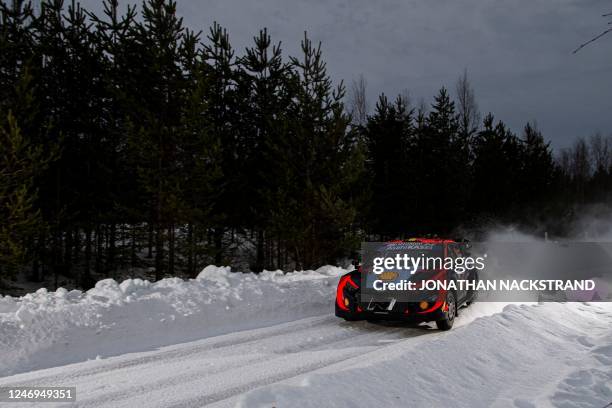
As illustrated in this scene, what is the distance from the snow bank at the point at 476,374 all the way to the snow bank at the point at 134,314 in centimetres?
326

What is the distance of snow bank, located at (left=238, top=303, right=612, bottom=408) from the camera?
440 cm

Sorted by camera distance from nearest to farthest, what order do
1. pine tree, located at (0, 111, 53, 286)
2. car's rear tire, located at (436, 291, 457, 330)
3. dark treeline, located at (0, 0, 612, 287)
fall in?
1. car's rear tire, located at (436, 291, 457, 330)
2. pine tree, located at (0, 111, 53, 286)
3. dark treeline, located at (0, 0, 612, 287)

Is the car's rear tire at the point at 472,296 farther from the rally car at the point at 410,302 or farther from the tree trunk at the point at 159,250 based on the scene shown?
the tree trunk at the point at 159,250

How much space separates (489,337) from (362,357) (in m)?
2.06

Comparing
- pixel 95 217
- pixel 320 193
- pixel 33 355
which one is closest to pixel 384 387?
pixel 33 355

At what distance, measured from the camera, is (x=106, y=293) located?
853 centimetres

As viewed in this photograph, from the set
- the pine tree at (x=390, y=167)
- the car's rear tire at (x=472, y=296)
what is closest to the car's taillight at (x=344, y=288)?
the car's rear tire at (x=472, y=296)

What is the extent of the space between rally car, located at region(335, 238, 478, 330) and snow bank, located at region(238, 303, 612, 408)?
74 cm

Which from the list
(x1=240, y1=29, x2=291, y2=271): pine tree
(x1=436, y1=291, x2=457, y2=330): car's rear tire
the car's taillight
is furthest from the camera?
(x1=240, y1=29, x2=291, y2=271): pine tree

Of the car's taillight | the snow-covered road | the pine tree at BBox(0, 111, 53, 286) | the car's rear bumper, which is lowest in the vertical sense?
the snow-covered road

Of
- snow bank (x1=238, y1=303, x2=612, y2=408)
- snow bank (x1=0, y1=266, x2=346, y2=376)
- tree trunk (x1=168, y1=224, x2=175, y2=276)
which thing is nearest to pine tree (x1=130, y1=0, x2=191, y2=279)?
tree trunk (x1=168, y1=224, x2=175, y2=276)

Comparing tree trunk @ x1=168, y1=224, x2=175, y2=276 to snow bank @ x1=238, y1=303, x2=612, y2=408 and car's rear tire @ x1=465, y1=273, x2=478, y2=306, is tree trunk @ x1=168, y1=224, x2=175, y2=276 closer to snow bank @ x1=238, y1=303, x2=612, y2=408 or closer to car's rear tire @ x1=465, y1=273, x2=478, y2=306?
car's rear tire @ x1=465, y1=273, x2=478, y2=306

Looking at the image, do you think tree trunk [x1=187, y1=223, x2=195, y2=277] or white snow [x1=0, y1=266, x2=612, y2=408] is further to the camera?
tree trunk [x1=187, y1=223, x2=195, y2=277]

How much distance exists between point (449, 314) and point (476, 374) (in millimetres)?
2923
